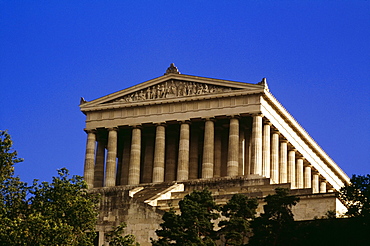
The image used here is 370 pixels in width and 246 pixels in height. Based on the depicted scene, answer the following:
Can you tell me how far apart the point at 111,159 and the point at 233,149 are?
1379cm

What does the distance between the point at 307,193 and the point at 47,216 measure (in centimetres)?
2661

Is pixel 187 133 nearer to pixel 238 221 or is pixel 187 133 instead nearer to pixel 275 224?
pixel 238 221

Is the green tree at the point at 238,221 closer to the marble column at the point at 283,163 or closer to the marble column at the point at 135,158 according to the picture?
the marble column at the point at 135,158

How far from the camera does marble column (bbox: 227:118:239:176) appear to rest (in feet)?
377

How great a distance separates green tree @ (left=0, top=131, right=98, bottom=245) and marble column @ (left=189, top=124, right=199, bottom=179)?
105 feet

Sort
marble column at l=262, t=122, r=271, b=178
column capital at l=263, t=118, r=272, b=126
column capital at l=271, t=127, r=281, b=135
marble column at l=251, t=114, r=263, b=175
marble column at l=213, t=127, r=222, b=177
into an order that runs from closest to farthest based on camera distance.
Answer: marble column at l=251, t=114, r=263, b=175, marble column at l=262, t=122, r=271, b=178, column capital at l=263, t=118, r=272, b=126, marble column at l=213, t=127, r=222, b=177, column capital at l=271, t=127, r=281, b=135

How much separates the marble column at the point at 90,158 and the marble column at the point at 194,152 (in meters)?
10.7

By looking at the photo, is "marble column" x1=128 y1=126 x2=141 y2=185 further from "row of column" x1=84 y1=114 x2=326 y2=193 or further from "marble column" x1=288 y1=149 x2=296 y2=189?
"marble column" x1=288 y1=149 x2=296 y2=189

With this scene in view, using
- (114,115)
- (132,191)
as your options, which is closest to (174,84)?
(114,115)

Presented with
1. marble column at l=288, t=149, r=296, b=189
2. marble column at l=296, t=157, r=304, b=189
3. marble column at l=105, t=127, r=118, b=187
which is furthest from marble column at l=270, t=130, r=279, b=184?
marble column at l=105, t=127, r=118, b=187

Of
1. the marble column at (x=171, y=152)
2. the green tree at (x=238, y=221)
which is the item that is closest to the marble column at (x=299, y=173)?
the marble column at (x=171, y=152)

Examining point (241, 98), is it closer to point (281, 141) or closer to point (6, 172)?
point (281, 141)

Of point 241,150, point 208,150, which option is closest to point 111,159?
point 208,150

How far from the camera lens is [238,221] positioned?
8044cm
